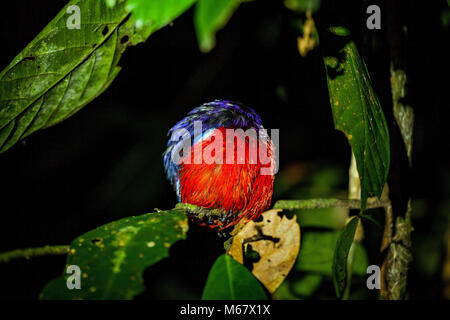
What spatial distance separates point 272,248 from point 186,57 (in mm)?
1245

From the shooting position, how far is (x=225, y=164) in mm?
975

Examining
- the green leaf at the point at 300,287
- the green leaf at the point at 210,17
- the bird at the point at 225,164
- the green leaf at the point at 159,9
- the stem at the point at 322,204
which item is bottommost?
Result: the green leaf at the point at 300,287

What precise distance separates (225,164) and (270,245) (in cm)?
28

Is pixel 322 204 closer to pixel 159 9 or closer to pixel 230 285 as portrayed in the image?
pixel 230 285

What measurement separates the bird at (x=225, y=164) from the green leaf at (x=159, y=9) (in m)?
0.52

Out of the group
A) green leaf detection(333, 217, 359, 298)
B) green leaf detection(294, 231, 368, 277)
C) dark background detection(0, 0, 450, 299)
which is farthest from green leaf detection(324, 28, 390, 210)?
green leaf detection(294, 231, 368, 277)

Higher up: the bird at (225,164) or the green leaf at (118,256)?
the bird at (225,164)

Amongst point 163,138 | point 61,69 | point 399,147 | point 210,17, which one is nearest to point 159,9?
point 210,17

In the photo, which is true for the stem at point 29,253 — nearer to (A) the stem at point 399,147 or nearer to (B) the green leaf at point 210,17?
(B) the green leaf at point 210,17

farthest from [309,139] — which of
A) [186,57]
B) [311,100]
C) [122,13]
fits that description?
[122,13]

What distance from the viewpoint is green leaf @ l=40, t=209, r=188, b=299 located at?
692 millimetres

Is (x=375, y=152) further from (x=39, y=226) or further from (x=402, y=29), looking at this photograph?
(x=39, y=226)

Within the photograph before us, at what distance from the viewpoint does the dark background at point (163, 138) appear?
1.50 m

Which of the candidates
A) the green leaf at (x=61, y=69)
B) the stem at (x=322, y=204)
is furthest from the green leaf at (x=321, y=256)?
the green leaf at (x=61, y=69)
